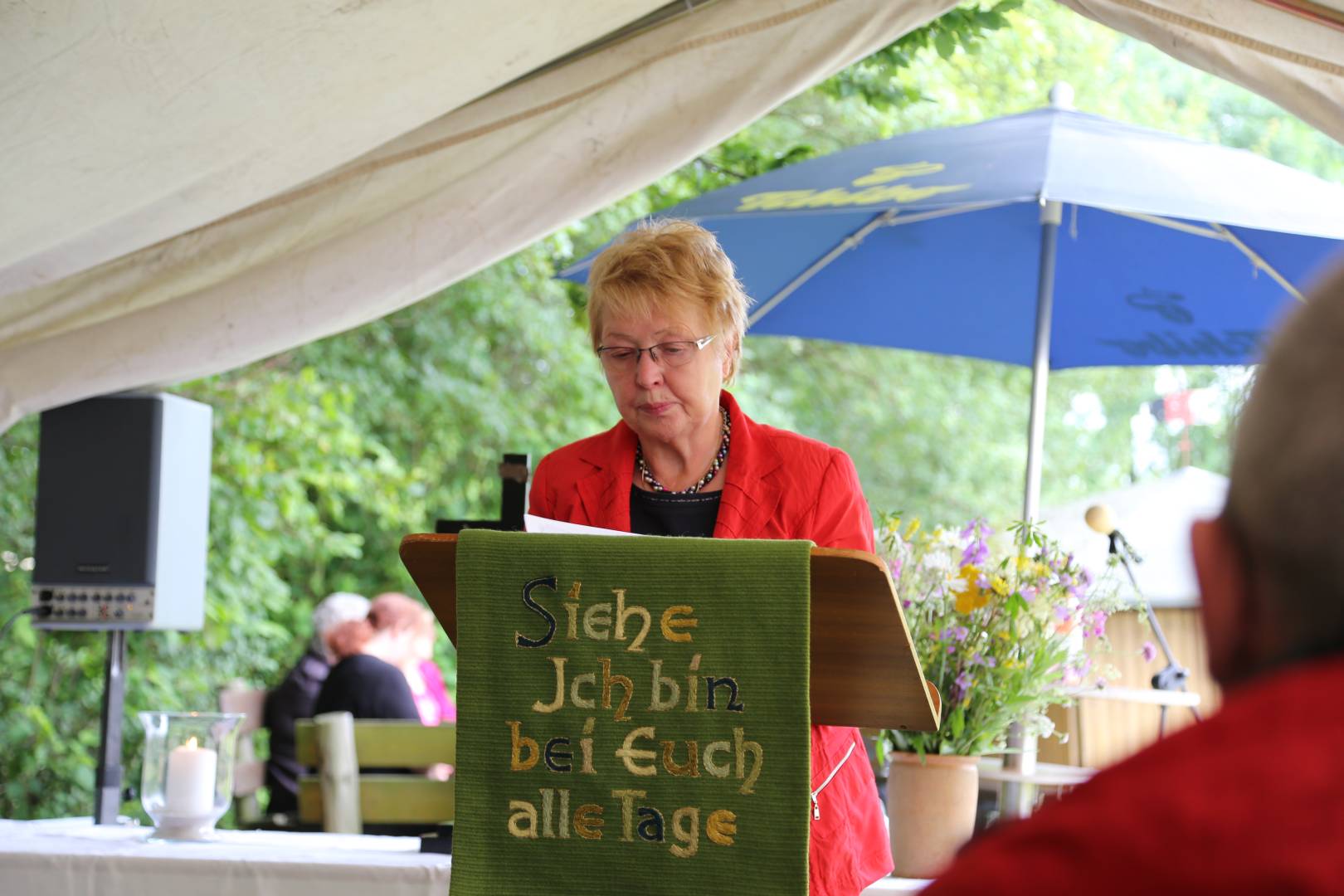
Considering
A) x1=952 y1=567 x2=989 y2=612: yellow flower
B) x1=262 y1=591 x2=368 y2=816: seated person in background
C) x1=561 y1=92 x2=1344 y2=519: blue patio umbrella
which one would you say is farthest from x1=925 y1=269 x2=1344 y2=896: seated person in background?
x1=262 y1=591 x2=368 y2=816: seated person in background

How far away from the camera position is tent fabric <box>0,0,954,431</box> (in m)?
2.96

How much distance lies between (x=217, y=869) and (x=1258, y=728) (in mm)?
2269

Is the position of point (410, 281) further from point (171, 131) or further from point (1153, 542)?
point (1153, 542)

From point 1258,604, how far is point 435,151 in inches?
107

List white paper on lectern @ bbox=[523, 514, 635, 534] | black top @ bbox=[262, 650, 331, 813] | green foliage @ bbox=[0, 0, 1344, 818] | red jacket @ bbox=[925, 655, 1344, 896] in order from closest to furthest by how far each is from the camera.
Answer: red jacket @ bbox=[925, 655, 1344, 896]
white paper on lectern @ bbox=[523, 514, 635, 534]
black top @ bbox=[262, 650, 331, 813]
green foliage @ bbox=[0, 0, 1344, 818]

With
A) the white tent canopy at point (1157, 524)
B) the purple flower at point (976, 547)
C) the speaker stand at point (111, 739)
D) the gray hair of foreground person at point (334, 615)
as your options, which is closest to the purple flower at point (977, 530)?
the purple flower at point (976, 547)

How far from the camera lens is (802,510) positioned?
208 cm

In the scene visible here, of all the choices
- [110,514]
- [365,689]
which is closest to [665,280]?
[110,514]

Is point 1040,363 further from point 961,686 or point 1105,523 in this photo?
point 961,686

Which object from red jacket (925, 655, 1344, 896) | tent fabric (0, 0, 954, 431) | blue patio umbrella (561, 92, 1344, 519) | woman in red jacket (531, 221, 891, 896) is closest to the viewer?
red jacket (925, 655, 1344, 896)

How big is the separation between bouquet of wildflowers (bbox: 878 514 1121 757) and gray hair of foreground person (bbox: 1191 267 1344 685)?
6.15 feet

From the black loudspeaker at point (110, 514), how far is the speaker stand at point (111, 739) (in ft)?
0.23

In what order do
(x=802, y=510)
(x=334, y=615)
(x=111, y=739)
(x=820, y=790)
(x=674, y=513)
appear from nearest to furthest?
(x=820, y=790)
(x=802, y=510)
(x=674, y=513)
(x=111, y=739)
(x=334, y=615)

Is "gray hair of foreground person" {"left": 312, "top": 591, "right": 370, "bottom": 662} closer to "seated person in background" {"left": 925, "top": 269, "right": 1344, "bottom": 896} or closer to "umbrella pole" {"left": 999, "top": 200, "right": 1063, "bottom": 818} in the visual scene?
"umbrella pole" {"left": 999, "top": 200, "right": 1063, "bottom": 818}
